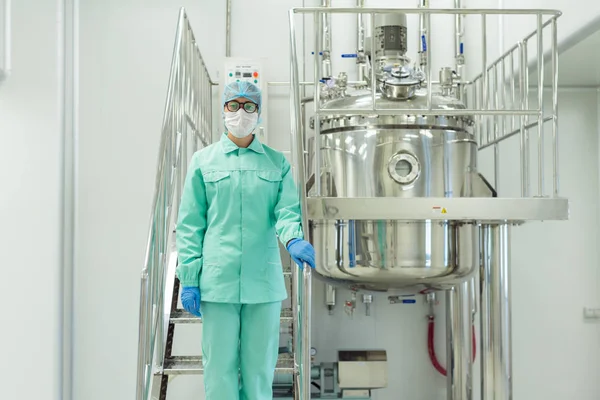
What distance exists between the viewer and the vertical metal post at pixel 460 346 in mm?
4055

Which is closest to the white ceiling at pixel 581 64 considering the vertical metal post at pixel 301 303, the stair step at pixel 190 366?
the vertical metal post at pixel 301 303

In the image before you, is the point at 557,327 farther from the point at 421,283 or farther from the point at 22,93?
the point at 22,93

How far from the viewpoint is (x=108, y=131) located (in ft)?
14.4

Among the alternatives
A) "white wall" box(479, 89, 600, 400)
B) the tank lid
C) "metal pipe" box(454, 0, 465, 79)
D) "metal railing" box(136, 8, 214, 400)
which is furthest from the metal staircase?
"white wall" box(479, 89, 600, 400)

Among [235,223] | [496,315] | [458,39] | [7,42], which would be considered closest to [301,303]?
[235,223]

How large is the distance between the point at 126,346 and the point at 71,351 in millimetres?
351

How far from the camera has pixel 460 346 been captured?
4086 millimetres

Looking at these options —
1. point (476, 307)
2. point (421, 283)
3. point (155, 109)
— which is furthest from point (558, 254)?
point (155, 109)

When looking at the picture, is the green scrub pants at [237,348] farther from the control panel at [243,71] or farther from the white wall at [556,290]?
the white wall at [556,290]

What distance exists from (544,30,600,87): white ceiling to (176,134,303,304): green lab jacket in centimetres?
192

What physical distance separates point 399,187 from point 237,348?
4.15ft

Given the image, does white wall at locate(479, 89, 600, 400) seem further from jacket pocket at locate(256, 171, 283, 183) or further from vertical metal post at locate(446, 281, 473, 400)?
jacket pocket at locate(256, 171, 283, 183)

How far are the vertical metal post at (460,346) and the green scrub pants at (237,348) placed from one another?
6.35ft

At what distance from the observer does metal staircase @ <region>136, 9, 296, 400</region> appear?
2.40m
